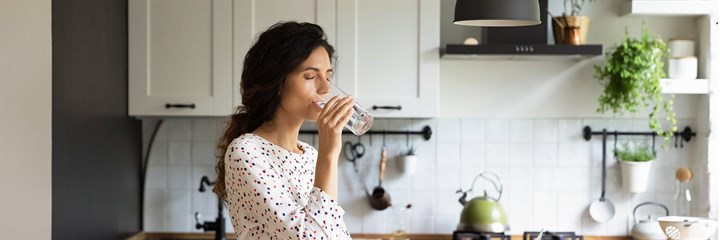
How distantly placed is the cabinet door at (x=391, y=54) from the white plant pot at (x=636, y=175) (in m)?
0.93

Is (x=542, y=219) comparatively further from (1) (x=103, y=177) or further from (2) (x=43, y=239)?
(2) (x=43, y=239)

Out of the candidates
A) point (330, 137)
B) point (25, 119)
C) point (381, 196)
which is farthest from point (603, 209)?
point (330, 137)

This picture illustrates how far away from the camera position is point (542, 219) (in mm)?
4465

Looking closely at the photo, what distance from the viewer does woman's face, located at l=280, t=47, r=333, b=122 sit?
2199mm

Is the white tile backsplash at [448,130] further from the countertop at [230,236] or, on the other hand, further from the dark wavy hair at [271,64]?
the dark wavy hair at [271,64]

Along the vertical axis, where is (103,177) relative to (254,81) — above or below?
below

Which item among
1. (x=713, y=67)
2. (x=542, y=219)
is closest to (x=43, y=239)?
(x=542, y=219)

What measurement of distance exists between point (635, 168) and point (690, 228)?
0.45 metres

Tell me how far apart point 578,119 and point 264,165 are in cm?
257

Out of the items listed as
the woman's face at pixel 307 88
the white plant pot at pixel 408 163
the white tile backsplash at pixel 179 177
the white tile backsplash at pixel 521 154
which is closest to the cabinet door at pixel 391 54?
the white plant pot at pixel 408 163

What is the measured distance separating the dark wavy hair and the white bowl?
7.18 ft

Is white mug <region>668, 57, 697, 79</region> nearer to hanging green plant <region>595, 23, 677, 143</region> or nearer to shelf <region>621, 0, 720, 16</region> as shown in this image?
hanging green plant <region>595, 23, 677, 143</region>

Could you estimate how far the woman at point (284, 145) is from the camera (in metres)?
2.10

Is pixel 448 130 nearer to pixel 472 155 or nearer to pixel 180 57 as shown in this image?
pixel 472 155
